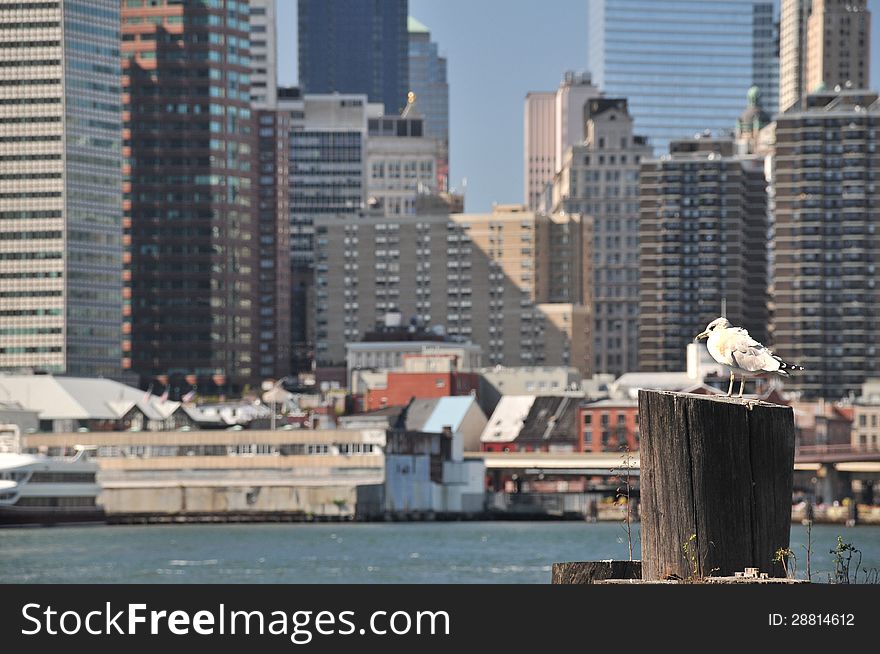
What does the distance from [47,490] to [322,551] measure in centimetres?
4752

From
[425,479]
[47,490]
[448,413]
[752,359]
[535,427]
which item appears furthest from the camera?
[535,427]

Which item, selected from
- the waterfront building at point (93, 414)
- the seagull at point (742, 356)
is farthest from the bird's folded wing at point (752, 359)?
the waterfront building at point (93, 414)

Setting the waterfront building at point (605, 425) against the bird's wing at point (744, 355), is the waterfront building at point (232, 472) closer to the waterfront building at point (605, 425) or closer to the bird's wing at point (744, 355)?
the waterfront building at point (605, 425)

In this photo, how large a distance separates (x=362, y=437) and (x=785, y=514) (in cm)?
16011

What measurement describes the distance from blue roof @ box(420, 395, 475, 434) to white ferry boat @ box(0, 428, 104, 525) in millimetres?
30811

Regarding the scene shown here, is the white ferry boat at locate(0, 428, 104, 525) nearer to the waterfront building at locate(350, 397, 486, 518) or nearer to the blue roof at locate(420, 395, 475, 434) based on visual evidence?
the waterfront building at locate(350, 397, 486, 518)

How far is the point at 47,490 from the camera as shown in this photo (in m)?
164

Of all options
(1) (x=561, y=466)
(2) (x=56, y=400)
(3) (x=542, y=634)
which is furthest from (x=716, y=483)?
(2) (x=56, y=400)

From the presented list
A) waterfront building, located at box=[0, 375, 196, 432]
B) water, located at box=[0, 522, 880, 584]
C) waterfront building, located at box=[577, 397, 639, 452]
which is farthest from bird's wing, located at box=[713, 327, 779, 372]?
waterfront building, located at box=[0, 375, 196, 432]

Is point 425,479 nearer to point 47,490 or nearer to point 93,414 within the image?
point 47,490

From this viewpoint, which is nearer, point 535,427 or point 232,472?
point 232,472

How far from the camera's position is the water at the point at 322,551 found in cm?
9800

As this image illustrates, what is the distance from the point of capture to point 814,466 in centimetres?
18175

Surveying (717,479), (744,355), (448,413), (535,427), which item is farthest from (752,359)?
(535,427)
